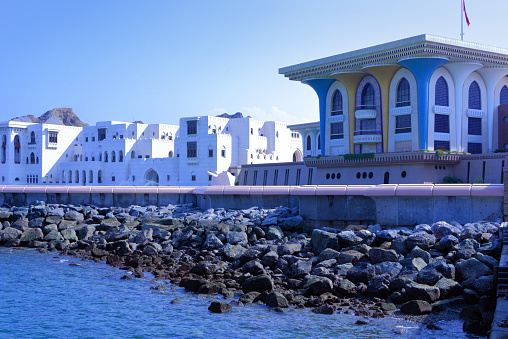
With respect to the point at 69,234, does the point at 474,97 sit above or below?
above

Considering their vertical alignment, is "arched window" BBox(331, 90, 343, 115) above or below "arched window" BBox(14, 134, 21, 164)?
above

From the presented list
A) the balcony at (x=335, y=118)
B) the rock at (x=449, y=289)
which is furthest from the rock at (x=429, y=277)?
the balcony at (x=335, y=118)

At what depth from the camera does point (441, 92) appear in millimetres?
43906

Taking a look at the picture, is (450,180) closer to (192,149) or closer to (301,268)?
(301,268)

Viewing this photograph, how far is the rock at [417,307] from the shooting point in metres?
16.2

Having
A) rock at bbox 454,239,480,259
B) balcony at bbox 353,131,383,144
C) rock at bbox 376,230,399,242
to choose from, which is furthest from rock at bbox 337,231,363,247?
balcony at bbox 353,131,383,144

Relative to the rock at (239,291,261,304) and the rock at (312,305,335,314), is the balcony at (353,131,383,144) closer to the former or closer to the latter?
the rock at (239,291,261,304)

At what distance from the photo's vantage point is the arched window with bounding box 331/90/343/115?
50344 mm

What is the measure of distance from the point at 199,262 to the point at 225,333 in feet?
28.4

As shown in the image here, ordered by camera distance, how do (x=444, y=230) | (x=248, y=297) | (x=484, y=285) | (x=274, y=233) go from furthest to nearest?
1. (x=274, y=233)
2. (x=444, y=230)
3. (x=248, y=297)
4. (x=484, y=285)

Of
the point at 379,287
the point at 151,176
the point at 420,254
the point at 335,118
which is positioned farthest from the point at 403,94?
the point at 151,176

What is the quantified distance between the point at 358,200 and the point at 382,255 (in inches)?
278

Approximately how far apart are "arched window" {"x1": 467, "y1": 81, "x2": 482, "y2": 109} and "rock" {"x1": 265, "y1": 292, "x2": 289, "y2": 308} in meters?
33.0

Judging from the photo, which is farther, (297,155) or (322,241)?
(297,155)
